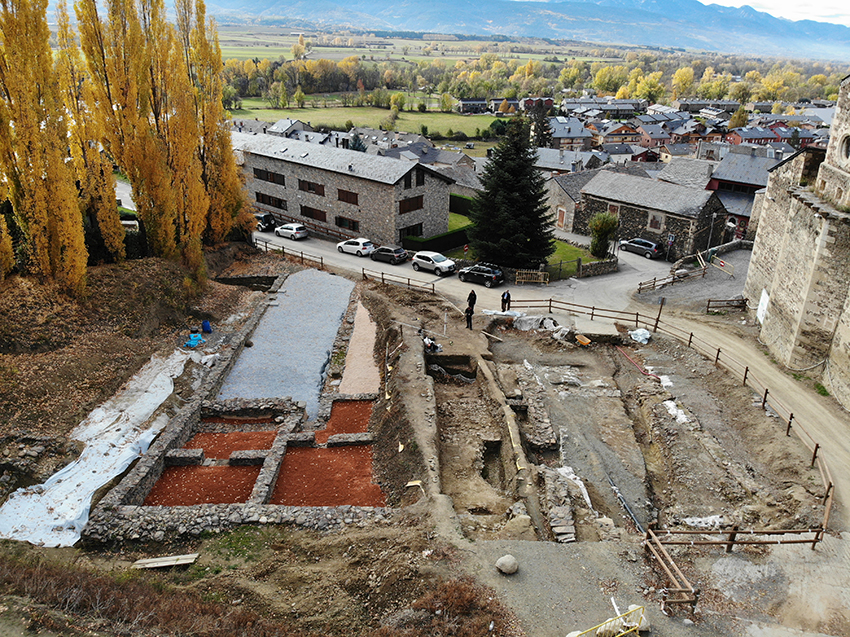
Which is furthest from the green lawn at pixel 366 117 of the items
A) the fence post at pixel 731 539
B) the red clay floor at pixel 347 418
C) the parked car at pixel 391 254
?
the fence post at pixel 731 539

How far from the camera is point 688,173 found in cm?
6172

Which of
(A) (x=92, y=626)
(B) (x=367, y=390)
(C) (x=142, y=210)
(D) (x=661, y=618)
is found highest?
(C) (x=142, y=210)

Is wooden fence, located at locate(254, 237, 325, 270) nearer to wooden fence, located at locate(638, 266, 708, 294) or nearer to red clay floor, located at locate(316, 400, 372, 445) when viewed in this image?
red clay floor, located at locate(316, 400, 372, 445)

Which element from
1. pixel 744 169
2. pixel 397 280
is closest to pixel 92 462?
pixel 397 280

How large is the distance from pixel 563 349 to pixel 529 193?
13.7 metres

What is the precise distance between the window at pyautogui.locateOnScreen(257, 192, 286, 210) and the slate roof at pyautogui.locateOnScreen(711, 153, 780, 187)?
43614 mm

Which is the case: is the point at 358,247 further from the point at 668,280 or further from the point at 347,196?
the point at 668,280

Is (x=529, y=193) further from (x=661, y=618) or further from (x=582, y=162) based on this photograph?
(x=582, y=162)

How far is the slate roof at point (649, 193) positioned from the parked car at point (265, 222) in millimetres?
28788

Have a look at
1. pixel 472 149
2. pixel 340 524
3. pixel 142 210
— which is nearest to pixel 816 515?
pixel 340 524

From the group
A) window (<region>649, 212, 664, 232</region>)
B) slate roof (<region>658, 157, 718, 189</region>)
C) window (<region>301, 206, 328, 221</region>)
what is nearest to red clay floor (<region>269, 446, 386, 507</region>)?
window (<region>301, 206, 328, 221</region>)

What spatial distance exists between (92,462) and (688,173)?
2441 inches

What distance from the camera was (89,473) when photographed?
18.4 meters

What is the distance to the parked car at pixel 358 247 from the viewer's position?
43906 mm
